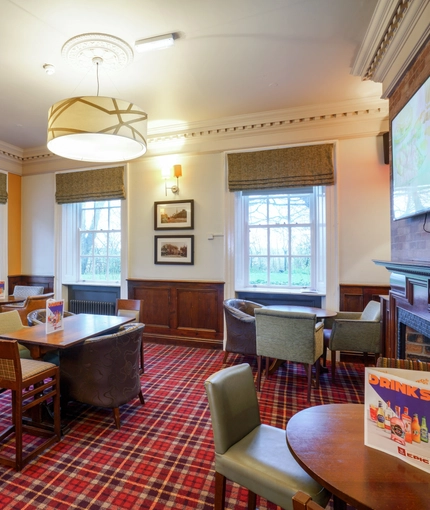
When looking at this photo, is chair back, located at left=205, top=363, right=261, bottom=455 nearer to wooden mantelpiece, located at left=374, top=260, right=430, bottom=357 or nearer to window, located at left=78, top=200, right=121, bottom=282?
wooden mantelpiece, located at left=374, top=260, right=430, bottom=357

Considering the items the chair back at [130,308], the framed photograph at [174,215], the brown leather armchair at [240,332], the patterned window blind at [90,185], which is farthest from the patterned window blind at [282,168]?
the chair back at [130,308]

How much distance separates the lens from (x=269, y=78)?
3371 millimetres

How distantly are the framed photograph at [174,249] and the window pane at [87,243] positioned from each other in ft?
4.94

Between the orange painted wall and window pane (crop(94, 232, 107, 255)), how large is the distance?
160 cm

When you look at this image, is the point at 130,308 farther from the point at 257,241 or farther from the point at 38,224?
the point at 38,224

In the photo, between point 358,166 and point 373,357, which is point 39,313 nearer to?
point 373,357

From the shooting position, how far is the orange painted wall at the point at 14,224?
5.68m

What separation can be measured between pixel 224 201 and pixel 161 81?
1786 millimetres

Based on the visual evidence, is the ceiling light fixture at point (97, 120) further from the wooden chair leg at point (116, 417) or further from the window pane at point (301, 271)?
the window pane at point (301, 271)

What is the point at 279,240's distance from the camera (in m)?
4.59

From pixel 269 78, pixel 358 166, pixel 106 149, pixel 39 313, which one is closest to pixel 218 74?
pixel 269 78

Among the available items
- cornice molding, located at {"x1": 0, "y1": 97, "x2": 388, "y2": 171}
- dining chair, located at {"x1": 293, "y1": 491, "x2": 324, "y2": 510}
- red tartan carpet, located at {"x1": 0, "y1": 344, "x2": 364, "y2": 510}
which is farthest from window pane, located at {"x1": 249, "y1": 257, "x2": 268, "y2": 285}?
dining chair, located at {"x1": 293, "y1": 491, "x2": 324, "y2": 510}

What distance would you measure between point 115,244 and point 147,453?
388 centimetres

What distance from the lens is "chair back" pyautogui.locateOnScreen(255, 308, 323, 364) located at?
293 centimetres
